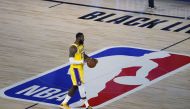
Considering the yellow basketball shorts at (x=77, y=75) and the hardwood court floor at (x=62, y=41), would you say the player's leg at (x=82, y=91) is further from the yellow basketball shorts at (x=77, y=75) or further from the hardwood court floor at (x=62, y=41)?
the hardwood court floor at (x=62, y=41)

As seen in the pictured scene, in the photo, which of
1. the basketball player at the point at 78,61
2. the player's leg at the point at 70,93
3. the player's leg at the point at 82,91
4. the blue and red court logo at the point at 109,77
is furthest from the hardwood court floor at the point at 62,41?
the basketball player at the point at 78,61

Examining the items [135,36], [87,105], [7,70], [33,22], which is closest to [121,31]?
[135,36]

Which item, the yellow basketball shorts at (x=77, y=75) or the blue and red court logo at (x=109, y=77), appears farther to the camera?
the blue and red court logo at (x=109, y=77)

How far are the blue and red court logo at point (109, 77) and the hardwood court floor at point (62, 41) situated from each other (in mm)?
277

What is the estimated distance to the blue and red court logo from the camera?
13.9 m

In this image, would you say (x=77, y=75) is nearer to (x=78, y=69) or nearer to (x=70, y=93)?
(x=78, y=69)

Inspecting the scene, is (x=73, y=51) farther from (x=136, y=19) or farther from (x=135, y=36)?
(x=136, y=19)

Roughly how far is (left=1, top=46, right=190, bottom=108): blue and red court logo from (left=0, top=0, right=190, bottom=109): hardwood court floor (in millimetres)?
277

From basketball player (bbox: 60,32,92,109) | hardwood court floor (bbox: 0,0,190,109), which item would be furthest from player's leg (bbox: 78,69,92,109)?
hardwood court floor (bbox: 0,0,190,109)

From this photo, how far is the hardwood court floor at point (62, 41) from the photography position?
13.9 meters

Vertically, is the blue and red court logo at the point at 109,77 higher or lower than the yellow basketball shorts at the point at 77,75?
lower

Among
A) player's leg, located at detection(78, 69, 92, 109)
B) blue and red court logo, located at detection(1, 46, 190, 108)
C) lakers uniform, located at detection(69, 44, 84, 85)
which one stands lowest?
blue and red court logo, located at detection(1, 46, 190, 108)

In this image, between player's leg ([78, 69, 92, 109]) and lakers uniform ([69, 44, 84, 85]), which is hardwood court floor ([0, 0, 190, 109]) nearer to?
player's leg ([78, 69, 92, 109])

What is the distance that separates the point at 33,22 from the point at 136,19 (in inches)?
118
